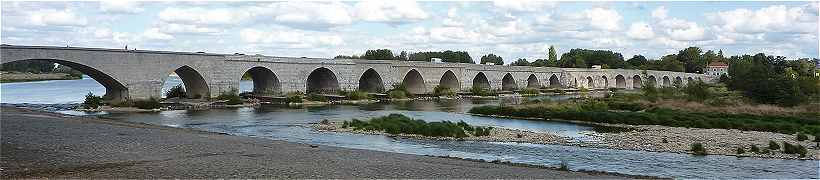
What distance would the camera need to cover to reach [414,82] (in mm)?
82500

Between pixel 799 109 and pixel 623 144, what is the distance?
Answer: 2492 cm

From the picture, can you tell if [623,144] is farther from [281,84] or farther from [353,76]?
[353,76]

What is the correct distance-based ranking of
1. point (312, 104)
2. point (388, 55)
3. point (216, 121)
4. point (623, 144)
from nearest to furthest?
point (623, 144) → point (216, 121) → point (312, 104) → point (388, 55)

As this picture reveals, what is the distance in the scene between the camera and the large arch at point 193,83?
182 feet

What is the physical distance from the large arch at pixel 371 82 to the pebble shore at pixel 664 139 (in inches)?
1534

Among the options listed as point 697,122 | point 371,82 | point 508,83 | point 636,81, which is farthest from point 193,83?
point 636,81

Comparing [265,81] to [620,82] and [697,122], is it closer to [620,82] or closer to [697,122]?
[697,122]

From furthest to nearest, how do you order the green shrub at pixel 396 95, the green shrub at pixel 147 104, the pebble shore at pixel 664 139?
1. the green shrub at pixel 396 95
2. the green shrub at pixel 147 104
3. the pebble shore at pixel 664 139

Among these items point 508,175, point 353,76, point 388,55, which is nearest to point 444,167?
point 508,175

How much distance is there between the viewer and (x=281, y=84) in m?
62.1

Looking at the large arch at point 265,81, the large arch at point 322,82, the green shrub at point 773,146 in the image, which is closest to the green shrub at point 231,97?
the large arch at point 265,81

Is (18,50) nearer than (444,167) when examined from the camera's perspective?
No

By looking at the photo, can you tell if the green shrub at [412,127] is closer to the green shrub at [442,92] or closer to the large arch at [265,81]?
the large arch at [265,81]

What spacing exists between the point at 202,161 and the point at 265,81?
153 ft
